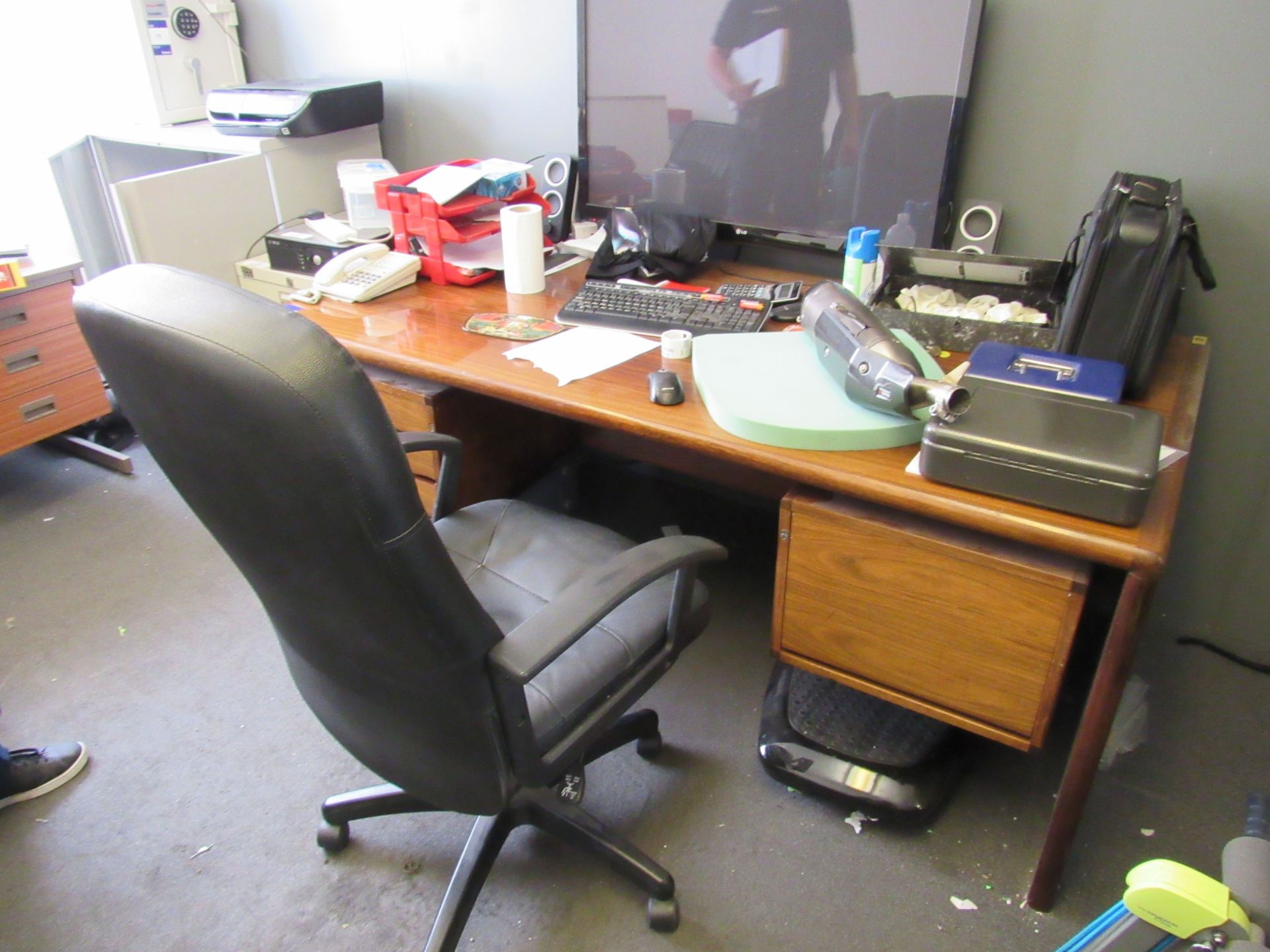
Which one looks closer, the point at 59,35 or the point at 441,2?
the point at 441,2

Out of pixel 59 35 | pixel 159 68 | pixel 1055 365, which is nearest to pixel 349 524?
pixel 1055 365

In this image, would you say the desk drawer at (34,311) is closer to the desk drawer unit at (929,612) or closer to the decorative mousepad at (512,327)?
the decorative mousepad at (512,327)

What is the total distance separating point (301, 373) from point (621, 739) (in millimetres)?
1015

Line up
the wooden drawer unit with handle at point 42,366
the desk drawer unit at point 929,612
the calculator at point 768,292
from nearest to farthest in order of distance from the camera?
1. the desk drawer unit at point 929,612
2. the calculator at point 768,292
3. the wooden drawer unit with handle at point 42,366

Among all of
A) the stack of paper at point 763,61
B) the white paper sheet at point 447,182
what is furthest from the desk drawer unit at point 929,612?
the white paper sheet at point 447,182

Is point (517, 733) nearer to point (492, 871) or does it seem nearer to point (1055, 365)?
point (492, 871)

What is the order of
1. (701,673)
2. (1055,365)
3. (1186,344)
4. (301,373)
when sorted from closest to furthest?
(301,373) → (1055,365) → (1186,344) → (701,673)

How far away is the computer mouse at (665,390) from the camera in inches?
49.0

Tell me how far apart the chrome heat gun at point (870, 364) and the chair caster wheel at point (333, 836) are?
1069 mm

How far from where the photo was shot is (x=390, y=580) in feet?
2.53

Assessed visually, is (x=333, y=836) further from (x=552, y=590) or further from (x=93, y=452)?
(x=93, y=452)

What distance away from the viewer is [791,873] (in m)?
1.35

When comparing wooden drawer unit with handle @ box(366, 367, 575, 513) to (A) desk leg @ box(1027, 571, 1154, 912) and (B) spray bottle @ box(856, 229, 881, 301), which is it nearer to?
(B) spray bottle @ box(856, 229, 881, 301)

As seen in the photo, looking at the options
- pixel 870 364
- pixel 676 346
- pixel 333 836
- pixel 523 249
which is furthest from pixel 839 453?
pixel 333 836
